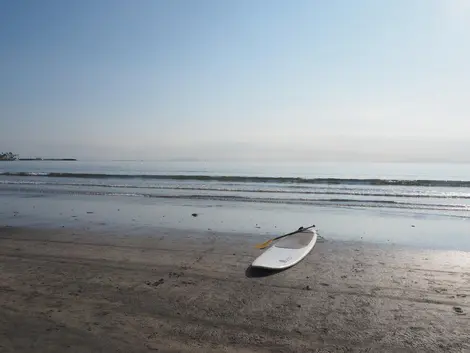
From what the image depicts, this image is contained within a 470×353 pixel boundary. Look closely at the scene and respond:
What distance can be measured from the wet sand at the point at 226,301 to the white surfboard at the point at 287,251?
207 mm

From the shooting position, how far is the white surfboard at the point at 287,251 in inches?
292

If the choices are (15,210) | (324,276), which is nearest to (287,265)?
(324,276)

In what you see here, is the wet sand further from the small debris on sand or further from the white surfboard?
the white surfboard

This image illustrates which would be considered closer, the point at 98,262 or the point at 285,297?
the point at 285,297

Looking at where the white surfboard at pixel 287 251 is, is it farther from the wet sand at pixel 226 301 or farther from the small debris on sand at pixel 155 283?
the small debris on sand at pixel 155 283

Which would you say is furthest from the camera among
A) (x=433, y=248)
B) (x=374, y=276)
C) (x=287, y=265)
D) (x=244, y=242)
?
(x=244, y=242)

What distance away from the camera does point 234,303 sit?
550 cm

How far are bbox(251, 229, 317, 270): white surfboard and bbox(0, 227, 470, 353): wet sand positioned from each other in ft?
0.68

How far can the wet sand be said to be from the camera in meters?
4.30

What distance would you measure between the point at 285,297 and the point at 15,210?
14.6 metres

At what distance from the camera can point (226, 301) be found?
5.58m

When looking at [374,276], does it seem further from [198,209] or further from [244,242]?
[198,209]

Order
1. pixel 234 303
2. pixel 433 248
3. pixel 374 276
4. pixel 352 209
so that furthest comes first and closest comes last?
pixel 352 209, pixel 433 248, pixel 374 276, pixel 234 303

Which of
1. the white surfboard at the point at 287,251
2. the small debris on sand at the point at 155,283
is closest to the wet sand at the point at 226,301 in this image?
the small debris on sand at the point at 155,283
